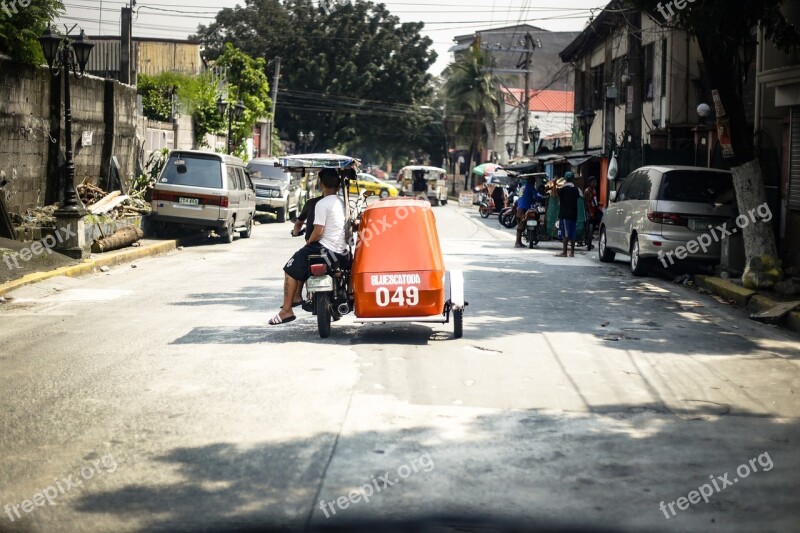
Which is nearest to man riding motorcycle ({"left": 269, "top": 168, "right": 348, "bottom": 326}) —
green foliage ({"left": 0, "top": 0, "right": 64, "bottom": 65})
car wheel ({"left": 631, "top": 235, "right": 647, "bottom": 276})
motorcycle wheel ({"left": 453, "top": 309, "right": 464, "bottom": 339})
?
motorcycle wheel ({"left": 453, "top": 309, "right": 464, "bottom": 339})

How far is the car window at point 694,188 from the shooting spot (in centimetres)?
1759

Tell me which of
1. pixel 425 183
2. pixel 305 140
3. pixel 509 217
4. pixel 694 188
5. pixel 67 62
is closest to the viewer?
pixel 694 188

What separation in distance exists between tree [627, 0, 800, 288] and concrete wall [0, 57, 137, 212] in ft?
38.2

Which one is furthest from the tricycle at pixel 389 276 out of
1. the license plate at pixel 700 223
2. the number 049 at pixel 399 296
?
the license plate at pixel 700 223

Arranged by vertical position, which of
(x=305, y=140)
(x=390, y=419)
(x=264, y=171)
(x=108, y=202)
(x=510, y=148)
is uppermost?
(x=305, y=140)

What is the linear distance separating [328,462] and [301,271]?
4.98 metres

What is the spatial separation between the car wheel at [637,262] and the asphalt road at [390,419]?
188 inches

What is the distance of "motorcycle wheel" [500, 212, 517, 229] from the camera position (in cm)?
3788

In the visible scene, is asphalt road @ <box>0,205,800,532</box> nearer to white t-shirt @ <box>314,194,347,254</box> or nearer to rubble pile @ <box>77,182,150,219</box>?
white t-shirt @ <box>314,194,347,254</box>

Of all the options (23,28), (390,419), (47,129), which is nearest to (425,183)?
(47,129)

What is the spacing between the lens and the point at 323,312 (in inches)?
422

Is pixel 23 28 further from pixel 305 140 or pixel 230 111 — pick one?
pixel 305 140

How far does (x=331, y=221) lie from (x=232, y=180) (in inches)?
556

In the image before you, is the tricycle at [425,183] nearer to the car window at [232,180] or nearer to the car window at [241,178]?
the car window at [241,178]
